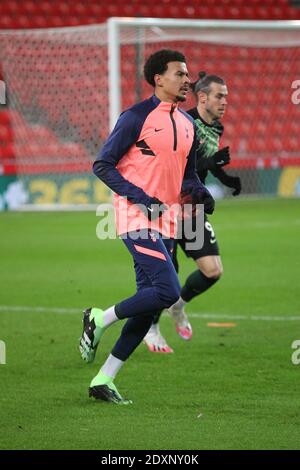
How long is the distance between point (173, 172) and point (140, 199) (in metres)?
0.36

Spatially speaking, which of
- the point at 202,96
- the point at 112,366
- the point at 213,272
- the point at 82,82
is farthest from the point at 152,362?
the point at 82,82

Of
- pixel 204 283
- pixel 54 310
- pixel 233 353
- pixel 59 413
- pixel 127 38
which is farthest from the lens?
pixel 127 38

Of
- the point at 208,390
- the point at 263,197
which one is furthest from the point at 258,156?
the point at 208,390

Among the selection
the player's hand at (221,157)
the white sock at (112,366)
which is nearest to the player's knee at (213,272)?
the player's hand at (221,157)

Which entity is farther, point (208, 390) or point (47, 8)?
point (47, 8)

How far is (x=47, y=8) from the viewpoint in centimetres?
2245

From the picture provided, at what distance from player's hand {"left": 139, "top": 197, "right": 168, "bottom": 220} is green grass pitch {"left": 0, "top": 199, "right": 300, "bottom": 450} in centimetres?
114

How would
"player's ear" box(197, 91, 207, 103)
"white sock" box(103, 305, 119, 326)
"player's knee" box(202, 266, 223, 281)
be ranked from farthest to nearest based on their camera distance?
"player's knee" box(202, 266, 223, 281) < "player's ear" box(197, 91, 207, 103) < "white sock" box(103, 305, 119, 326)

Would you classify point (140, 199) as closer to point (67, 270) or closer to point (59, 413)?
point (59, 413)

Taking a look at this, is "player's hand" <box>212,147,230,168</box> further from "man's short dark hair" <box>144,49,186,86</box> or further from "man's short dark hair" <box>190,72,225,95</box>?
"man's short dark hair" <box>144,49,186,86</box>

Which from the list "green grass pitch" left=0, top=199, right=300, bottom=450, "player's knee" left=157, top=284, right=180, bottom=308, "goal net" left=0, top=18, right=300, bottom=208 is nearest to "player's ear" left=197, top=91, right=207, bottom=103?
"green grass pitch" left=0, top=199, right=300, bottom=450

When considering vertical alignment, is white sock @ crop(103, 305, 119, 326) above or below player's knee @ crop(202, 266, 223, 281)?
above

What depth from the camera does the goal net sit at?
18906 millimetres

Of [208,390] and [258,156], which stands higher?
[208,390]
